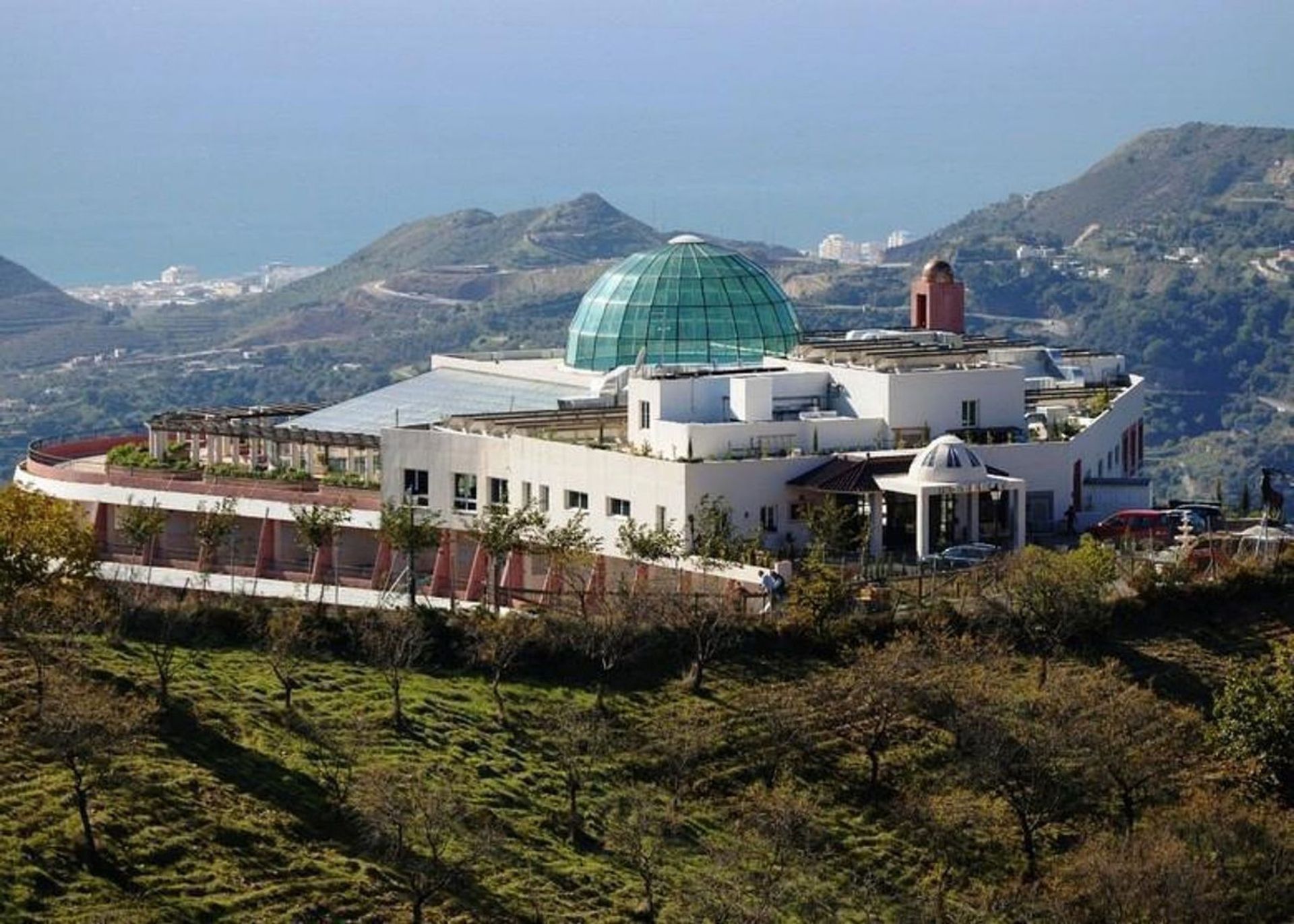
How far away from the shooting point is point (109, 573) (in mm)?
64188

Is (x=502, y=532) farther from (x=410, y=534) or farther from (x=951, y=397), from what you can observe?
(x=951, y=397)

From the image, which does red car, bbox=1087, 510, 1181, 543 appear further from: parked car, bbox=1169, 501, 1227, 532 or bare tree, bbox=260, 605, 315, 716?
bare tree, bbox=260, 605, 315, 716

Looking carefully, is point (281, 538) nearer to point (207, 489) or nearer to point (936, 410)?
point (207, 489)

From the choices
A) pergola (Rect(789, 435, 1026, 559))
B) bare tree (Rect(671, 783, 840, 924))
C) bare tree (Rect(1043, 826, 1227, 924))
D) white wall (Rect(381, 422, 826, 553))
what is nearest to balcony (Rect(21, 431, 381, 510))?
white wall (Rect(381, 422, 826, 553))

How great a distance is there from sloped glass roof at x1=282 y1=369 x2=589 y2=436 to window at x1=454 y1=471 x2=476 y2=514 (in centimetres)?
495

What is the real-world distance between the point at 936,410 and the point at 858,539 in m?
6.84

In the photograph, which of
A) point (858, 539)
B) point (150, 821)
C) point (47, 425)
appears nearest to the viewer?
point (150, 821)

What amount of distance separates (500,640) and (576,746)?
4.72 metres

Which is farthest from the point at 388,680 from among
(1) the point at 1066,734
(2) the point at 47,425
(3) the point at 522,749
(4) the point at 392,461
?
(2) the point at 47,425

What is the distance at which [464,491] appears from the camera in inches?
2675

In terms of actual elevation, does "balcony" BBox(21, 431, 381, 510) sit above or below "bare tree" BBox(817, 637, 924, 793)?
above

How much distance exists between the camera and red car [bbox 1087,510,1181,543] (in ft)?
214

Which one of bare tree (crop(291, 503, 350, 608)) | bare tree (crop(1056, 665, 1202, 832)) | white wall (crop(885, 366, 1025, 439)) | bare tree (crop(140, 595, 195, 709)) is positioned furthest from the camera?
white wall (crop(885, 366, 1025, 439))

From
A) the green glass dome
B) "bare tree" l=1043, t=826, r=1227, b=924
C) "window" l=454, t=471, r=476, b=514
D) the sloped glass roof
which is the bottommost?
"bare tree" l=1043, t=826, r=1227, b=924
